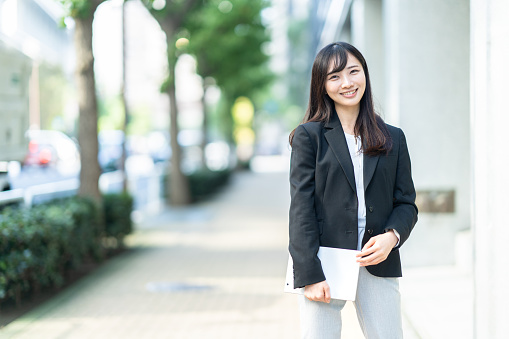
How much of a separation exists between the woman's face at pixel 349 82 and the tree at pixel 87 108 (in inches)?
277

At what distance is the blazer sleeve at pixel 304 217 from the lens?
2.63m

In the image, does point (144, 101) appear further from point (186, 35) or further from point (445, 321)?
point (445, 321)

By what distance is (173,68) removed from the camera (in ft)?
51.3

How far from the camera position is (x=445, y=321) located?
16.7 feet

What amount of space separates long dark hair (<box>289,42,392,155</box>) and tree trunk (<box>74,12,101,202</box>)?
7004 millimetres

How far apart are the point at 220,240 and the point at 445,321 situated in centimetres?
674

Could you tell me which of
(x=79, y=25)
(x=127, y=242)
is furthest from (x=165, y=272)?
(x=79, y=25)

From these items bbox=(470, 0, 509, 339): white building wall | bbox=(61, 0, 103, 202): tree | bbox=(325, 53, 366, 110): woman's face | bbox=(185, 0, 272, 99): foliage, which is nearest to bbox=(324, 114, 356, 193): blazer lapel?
bbox=(325, 53, 366, 110): woman's face

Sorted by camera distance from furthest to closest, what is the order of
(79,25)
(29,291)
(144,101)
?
(144,101), (79,25), (29,291)

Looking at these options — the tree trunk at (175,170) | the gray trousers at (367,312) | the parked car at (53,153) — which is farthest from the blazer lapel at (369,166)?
the parked car at (53,153)

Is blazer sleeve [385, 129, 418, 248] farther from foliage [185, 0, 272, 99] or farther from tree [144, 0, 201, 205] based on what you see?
foliage [185, 0, 272, 99]

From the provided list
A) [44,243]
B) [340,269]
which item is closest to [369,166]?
[340,269]

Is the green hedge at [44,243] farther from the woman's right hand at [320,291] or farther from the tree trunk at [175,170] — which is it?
the tree trunk at [175,170]

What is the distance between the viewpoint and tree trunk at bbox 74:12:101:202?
945cm
